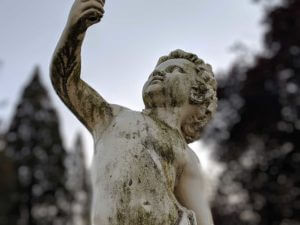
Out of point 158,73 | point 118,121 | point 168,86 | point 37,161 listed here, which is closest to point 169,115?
point 168,86

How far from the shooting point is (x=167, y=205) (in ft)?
12.0

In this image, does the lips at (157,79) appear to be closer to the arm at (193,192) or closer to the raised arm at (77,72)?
the raised arm at (77,72)

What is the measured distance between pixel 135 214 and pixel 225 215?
20.4 meters

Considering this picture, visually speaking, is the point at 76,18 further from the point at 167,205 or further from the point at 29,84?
the point at 29,84

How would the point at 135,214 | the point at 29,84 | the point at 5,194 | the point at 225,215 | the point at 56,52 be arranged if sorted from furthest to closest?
the point at 29,84, the point at 5,194, the point at 225,215, the point at 56,52, the point at 135,214

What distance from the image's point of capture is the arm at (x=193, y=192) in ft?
12.9

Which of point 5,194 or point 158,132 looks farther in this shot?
point 5,194

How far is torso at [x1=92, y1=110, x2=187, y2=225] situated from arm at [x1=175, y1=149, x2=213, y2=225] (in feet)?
0.20

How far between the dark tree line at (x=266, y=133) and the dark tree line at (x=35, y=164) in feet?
56.1

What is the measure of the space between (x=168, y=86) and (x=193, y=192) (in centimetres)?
76

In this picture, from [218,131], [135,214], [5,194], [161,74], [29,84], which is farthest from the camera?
[29,84]

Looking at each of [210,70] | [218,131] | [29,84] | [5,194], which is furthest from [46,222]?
[210,70]

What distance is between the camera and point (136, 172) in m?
3.65

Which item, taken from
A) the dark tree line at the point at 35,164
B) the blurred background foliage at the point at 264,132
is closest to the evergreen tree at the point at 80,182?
the dark tree line at the point at 35,164
